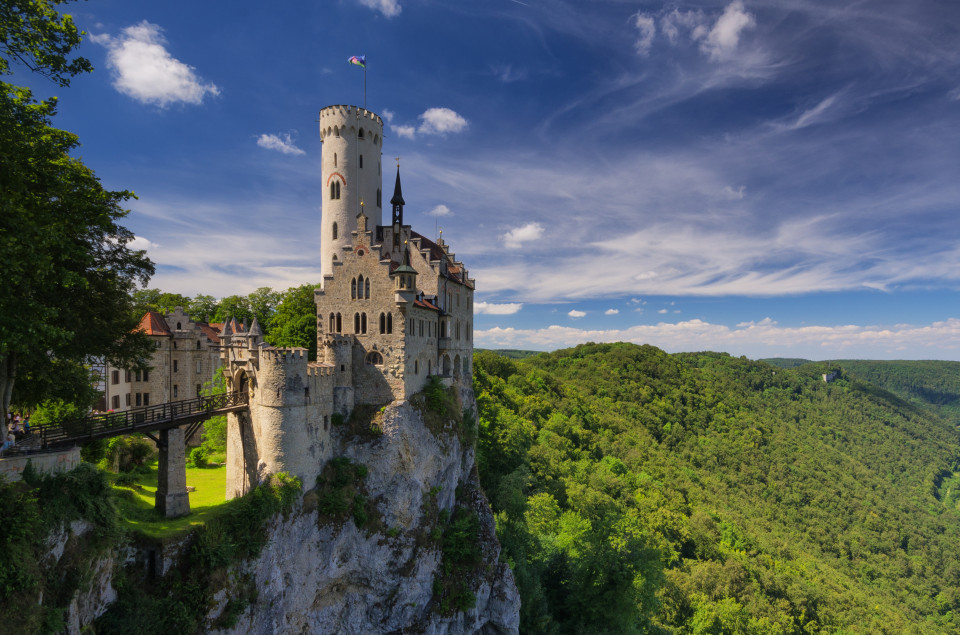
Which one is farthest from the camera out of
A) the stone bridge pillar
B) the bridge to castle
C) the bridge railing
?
the stone bridge pillar

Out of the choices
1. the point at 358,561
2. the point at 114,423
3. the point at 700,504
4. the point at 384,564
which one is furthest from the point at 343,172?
the point at 700,504

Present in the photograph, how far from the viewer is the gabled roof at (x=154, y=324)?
47250 mm

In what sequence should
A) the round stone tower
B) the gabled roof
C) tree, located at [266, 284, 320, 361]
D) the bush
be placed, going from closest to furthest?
the round stone tower
the bush
tree, located at [266, 284, 320, 361]
the gabled roof

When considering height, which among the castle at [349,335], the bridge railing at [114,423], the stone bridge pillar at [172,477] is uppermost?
the castle at [349,335]

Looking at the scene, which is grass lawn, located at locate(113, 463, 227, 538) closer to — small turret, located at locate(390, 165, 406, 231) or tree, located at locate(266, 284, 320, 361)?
tree, located at locate(266, 284, 320, 361)

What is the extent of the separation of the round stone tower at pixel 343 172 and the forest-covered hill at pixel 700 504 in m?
28.2

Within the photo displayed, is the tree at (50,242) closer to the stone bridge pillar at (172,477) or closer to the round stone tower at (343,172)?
the stone bridge pillar at (172,477)

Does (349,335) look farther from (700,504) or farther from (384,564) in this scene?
(700,504)

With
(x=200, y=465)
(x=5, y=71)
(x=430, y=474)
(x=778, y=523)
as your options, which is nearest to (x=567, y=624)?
(x=430, y=474)

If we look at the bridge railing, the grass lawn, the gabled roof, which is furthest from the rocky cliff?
the gabled roof

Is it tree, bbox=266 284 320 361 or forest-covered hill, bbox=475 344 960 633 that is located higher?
tree, bbox=266 284 320 361

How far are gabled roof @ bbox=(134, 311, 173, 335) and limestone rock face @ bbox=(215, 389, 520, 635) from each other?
2712 centimetres

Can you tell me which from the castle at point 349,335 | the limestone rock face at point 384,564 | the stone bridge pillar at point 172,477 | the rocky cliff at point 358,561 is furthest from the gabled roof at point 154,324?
the limestone rock face at point 384,564

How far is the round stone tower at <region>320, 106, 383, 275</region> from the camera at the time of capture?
1588 inches
